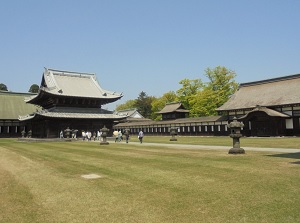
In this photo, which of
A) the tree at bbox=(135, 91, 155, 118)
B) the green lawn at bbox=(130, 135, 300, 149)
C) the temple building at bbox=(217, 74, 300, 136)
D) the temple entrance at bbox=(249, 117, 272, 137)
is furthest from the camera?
the tree at bbox=(135, 91, 155, 118)

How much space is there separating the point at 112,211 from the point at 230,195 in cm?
317

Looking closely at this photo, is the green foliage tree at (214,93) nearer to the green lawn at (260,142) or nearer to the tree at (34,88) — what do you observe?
the green lawn at (260,142)

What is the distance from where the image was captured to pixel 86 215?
615 cm

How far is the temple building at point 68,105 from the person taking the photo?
46.5m

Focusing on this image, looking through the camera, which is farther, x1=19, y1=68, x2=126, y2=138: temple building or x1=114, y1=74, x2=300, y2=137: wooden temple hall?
x1=19, y1=68, x2=126, y2=138: temple building

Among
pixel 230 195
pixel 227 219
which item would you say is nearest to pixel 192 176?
pixel 230 195

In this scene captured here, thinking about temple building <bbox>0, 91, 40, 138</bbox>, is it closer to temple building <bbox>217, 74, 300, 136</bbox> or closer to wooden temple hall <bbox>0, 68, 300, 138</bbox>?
wooden temple hall <bbox>0, 68, 300, 138</bbox>

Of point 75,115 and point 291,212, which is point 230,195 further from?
point 75,115

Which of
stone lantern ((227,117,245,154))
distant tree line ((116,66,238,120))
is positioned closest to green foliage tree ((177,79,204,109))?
distant tree line ((116,66,238,120))

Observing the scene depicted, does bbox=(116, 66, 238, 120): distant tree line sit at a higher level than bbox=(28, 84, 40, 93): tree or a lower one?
lower

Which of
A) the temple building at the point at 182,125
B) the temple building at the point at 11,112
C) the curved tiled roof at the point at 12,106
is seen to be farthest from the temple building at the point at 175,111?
the curved tiled roof at the point at 12,106

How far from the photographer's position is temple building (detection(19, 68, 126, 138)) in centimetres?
4653

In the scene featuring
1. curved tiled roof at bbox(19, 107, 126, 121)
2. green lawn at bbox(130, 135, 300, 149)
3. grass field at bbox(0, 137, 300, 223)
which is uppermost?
curved tiled roof at bbox(19, 107, 126, 121)

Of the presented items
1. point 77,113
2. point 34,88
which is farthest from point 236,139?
point 34,88
